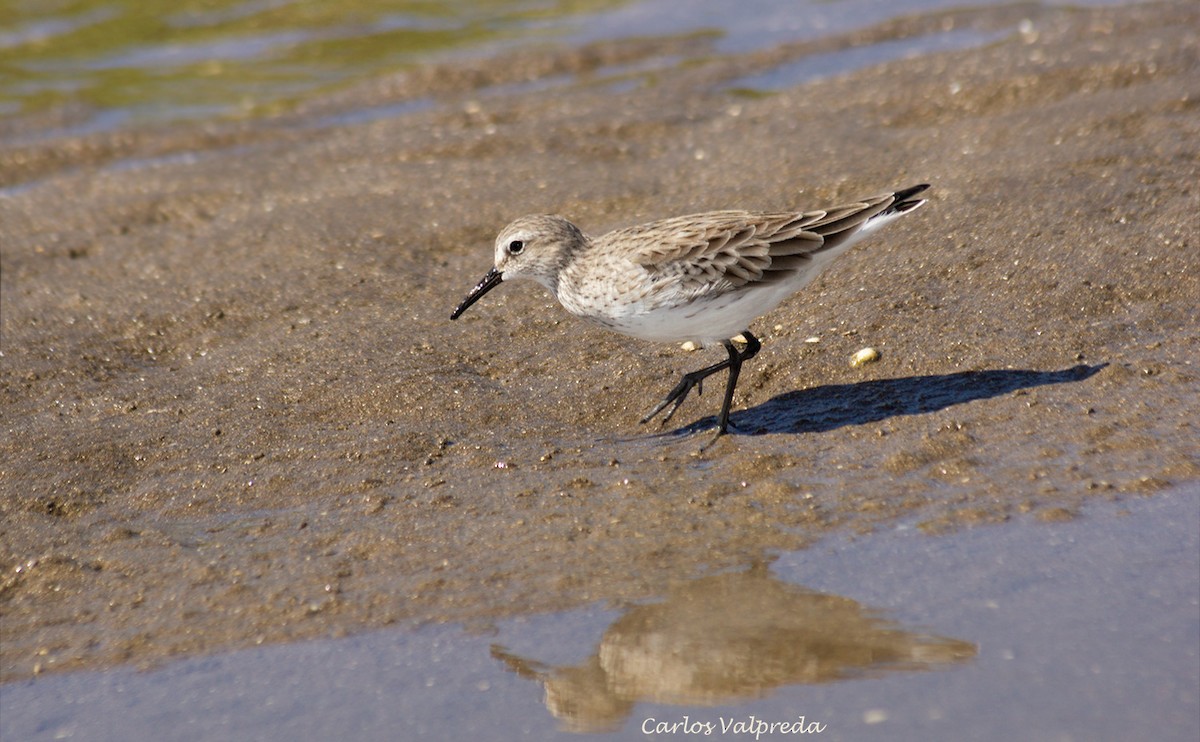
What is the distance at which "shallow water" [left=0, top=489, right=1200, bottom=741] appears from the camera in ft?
14.8

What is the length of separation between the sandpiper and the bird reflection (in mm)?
1779

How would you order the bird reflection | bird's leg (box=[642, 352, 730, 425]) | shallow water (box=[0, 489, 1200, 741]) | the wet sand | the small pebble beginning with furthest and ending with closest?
the small pebble, bird's leg (box=[642, 352, 730, 425]), the wet sand, the bird reflection, shallow water (box=[0, 489, 1200, 741])

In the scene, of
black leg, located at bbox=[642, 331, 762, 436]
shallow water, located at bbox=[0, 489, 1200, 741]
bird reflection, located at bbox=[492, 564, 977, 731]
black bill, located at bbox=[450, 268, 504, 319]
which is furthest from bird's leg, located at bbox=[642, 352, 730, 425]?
bird reflection, located at bbox=[492, 564, 977, 731]

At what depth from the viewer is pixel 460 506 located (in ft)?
20.6

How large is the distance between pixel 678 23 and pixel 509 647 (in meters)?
12.5

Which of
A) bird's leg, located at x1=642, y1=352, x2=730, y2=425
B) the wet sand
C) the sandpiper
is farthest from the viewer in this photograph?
bird's leg, located at x1=642, y1=352, x2=730, y2=425

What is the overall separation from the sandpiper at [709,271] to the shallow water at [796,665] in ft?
5.40

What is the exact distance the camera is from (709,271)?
22.0 feet

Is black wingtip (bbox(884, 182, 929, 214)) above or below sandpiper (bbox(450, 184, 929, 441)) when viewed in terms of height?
above

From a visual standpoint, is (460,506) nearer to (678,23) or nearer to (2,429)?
(2,429)

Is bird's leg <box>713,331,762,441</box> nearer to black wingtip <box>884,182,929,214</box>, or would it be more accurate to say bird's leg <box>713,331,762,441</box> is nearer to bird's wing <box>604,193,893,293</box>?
bird's wing <box>604,193,893,293</box>

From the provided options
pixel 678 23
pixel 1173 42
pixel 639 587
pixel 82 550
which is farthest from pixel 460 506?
pixel 678 23

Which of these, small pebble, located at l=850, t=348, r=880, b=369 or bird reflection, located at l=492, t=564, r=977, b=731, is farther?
small pebble, located at l=850, t=348, r=880, b=369

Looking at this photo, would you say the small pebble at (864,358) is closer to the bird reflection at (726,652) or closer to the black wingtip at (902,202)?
the black wingtip at (902,202)
